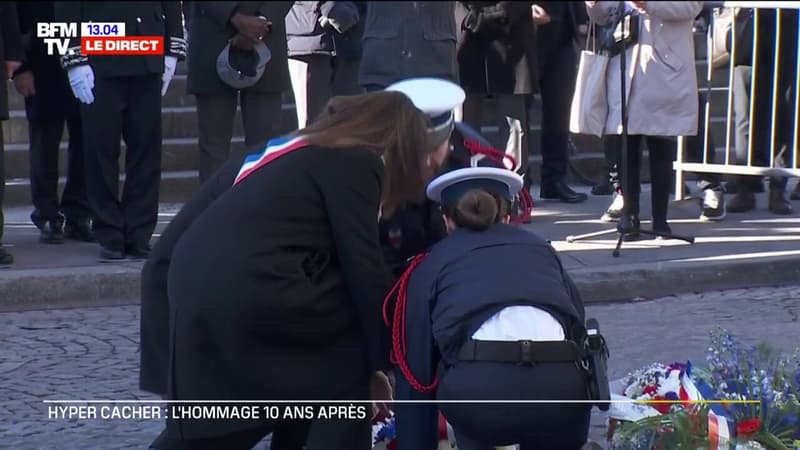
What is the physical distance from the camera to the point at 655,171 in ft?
25.9

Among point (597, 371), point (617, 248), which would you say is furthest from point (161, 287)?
point (617, 248)

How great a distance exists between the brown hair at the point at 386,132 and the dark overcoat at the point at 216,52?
324 cm

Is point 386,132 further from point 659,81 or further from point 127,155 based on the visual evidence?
point 659,81

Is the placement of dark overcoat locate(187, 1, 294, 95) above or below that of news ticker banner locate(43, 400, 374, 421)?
above

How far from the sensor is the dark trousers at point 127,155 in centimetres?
717

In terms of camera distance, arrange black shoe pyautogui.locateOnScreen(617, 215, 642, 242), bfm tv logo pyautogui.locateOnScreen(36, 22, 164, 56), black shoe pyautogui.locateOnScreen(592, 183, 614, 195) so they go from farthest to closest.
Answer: black shoe pyautogui.locateOnScreen(592, 183, 614, 195) → black shoe pyautogui.locateOnScreen(617, 215, 642, 242) → bfm tv logo pyautogui.locateOnScreen(36, 22, 164, 56)

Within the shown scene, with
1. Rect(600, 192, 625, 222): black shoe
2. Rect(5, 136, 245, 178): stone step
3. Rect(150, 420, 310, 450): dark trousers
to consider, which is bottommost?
Rect(150, 420, 310, 450): dark trousers

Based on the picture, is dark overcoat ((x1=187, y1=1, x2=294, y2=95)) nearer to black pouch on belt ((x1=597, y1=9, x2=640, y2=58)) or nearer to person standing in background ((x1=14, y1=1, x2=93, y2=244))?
person standing in background ((x1=14, y1=1, x2=93, y2=244))

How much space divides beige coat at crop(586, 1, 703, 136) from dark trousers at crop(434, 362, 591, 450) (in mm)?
3688

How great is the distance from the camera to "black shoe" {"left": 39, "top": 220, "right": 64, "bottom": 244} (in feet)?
25.8

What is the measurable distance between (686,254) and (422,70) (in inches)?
64.5

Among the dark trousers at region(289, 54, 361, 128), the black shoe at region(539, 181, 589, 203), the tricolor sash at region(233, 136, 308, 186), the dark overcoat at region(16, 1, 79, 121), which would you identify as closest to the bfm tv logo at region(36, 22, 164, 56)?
the dark overcoat at region(16, 1, 79, 121)

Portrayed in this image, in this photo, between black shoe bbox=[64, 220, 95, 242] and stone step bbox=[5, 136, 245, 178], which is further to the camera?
stone step bbox=[5, 136, 245, 178]

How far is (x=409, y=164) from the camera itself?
4.05m
